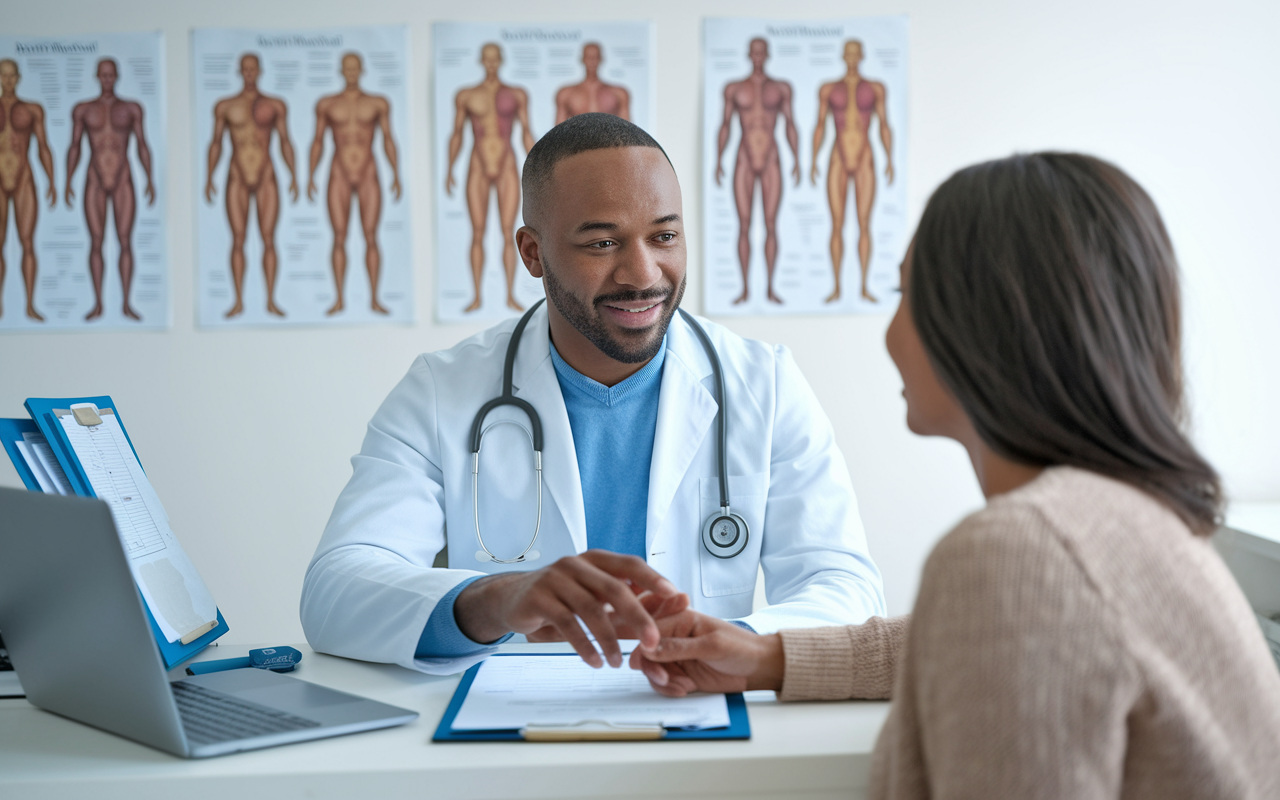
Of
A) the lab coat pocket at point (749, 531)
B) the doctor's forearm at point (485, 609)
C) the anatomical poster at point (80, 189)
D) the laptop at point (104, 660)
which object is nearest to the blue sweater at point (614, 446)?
the lab coat pocket at point (749, 531)

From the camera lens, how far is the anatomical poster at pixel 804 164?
2461 millimetres

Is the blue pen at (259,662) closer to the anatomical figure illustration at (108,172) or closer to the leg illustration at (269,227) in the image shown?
the leg illustration at (269,227)

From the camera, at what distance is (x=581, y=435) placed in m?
1.65

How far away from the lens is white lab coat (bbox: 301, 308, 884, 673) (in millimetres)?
1481

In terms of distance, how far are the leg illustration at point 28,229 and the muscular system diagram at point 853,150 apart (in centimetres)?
198

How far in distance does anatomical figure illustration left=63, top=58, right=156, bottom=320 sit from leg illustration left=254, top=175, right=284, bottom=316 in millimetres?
271

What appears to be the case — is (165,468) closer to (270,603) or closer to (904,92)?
(270,603)

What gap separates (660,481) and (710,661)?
60 centimetres

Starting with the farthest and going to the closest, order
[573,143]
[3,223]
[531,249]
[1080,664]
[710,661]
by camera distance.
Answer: [3,223] → [531,249] → [573,143] → [710,661] → [1080,664]

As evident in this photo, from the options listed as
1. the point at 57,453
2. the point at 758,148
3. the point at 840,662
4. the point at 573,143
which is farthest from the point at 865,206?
the point at 57,453

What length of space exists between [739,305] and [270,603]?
144 cm

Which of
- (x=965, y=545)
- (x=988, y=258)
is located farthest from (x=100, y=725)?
(x=988, y=258)

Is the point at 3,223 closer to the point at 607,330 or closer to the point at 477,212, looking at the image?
the point at 477,212

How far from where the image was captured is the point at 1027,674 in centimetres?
60
